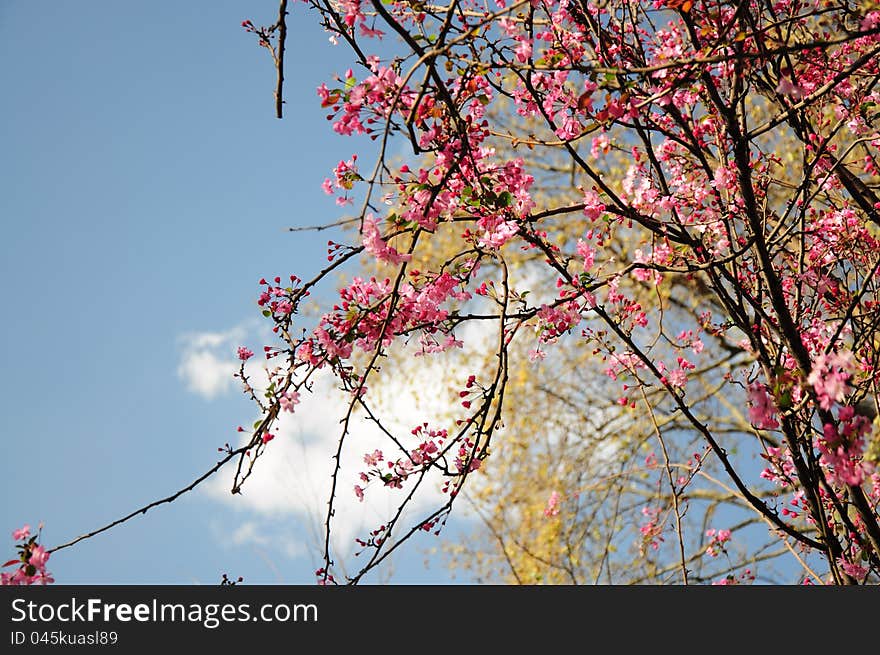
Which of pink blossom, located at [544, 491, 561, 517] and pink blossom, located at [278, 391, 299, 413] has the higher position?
pink blossom, located at [544, 491, 561, 517]

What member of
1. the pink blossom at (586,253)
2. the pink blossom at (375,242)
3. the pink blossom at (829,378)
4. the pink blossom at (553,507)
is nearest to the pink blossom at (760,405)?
the pink blossom at (829,378)

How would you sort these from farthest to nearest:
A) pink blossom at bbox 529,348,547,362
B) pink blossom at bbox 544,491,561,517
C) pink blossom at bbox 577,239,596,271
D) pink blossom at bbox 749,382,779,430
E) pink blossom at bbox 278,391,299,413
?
1. pink blossom at bbox 544,491,561,517
2. pink blossom at bbox 577,239,596,271
3. pink blossom at bbox 529,348,547,362
4. pink blossom at bbox 278,391,299,413
5. pink blossom at bbox 749,382,779,430

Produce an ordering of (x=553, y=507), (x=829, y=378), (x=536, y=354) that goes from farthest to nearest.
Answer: (x=553, y=507) → (x=536, y=354) → (x=829, y=378)

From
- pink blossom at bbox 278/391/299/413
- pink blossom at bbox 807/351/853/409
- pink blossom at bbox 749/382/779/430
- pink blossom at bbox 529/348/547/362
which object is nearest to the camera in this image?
pink blossom at bbox 807/351/853/409

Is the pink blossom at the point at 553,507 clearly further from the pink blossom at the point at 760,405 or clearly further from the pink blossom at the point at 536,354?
the pink blossom at the point at 760,405

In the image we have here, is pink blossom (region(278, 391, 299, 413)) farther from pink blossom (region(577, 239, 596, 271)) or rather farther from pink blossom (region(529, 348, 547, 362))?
pink blossom (region(577, 239, 596, 271))

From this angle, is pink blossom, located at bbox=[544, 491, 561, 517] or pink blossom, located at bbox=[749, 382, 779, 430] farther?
pink blossom, located at bbox=[544, 491, 561, 517]

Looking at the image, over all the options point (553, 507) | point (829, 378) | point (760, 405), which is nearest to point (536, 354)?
point (760, 405)

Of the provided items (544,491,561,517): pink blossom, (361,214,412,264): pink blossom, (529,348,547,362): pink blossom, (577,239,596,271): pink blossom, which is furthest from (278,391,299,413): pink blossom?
(544,491,561,517): pink blossom

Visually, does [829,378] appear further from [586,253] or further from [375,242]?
[586,253]

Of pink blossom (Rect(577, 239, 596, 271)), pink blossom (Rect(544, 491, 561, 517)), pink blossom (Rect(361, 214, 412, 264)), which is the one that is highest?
pink blossom (Rect(577, 239, 596, 271))
